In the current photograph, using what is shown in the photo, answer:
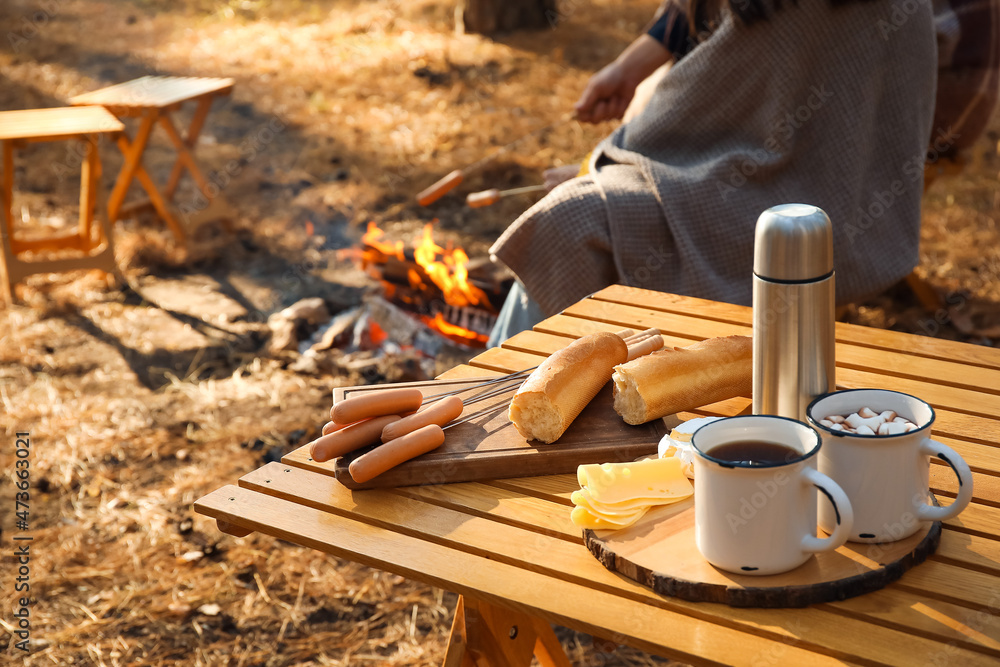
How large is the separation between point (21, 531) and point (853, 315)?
10.1 ft

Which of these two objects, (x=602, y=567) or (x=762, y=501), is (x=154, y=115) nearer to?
(x=602, y=567)

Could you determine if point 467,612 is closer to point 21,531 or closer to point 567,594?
point 567,594

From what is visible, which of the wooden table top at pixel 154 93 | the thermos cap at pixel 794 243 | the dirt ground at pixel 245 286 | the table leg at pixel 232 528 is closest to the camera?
the thermos cap at pixel 794 243

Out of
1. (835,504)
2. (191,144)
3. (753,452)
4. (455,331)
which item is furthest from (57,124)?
(835,504)

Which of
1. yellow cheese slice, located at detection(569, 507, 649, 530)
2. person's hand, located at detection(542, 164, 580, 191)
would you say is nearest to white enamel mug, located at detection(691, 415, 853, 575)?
yellow cheese slice, located at detection(569, 507, 649, 530)

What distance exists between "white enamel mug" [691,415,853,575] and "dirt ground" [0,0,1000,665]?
49.3 inches

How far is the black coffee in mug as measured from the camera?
1.12 metres

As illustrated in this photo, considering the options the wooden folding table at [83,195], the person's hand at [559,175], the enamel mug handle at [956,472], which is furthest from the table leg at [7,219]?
the enamel mug handle at [956,472]

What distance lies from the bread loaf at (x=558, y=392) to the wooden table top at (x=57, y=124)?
11.1 ft

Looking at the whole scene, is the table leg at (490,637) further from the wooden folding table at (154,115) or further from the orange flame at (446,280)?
the wooden folding table at (154,115)

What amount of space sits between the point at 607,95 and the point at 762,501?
8.51 ft

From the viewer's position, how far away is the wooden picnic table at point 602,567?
1.07 m

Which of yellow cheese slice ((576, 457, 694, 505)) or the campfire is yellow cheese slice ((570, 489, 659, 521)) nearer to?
yellow cheese slice ((576, 457, 694, 505))

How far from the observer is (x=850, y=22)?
2539 mm
